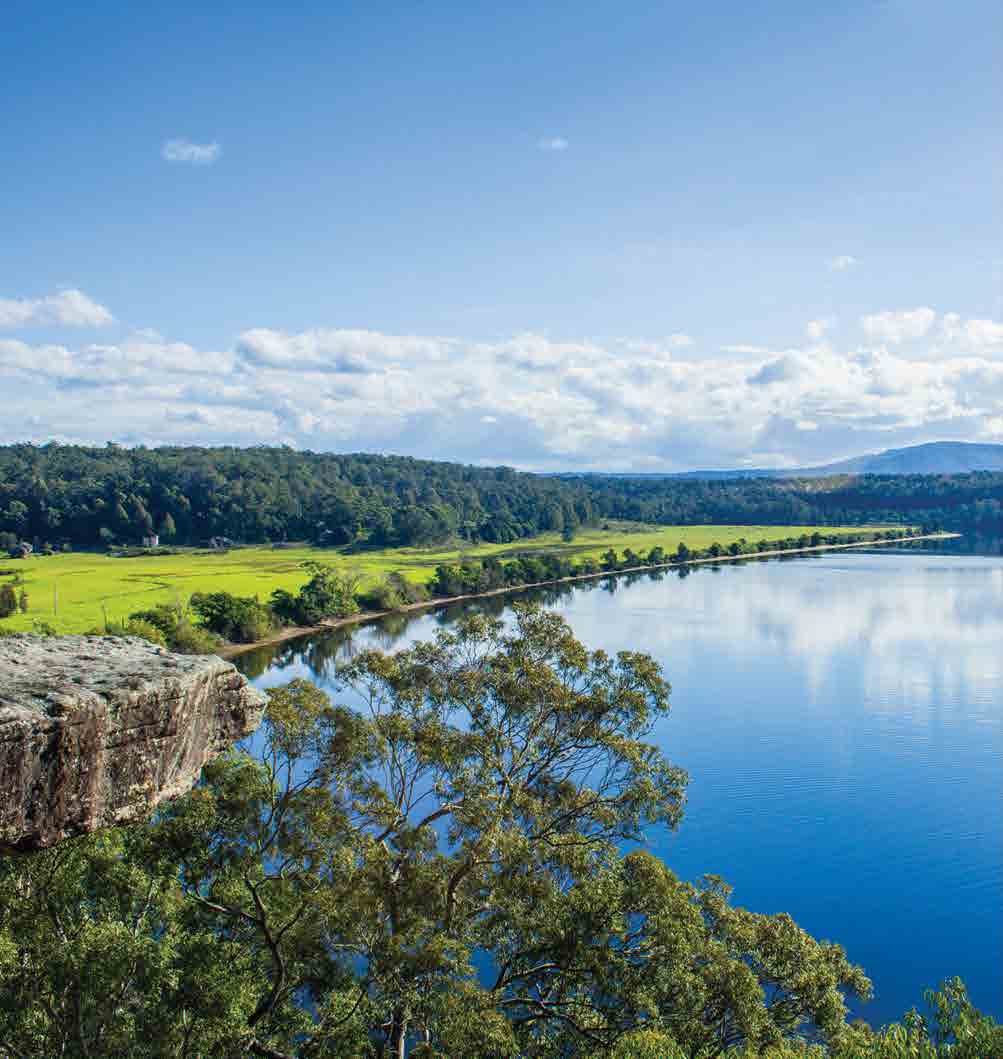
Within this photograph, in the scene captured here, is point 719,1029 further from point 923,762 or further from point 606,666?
point 923,762

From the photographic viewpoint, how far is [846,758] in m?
28.2

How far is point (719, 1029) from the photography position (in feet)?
32.0

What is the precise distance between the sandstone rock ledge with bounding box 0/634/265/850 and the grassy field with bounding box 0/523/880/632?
3484 cm

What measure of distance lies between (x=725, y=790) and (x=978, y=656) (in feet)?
73.1

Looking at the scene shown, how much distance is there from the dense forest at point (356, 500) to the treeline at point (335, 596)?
78.4ft

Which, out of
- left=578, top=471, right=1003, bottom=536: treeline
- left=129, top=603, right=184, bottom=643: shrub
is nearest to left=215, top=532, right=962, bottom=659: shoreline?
left=129, top=603, right=184, bottom=643: shrub

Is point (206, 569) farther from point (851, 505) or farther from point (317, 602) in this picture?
point (851, 505)

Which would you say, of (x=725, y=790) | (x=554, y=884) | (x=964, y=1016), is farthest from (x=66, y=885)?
(x=725, y=790)

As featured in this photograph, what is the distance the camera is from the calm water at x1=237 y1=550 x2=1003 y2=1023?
19.5 m

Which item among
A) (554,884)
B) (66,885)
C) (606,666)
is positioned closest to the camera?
(66,885)

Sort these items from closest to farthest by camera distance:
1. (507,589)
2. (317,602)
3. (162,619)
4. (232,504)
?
1. (162,619)
2. (317,602)
3. (507,589)
4. (232,504)

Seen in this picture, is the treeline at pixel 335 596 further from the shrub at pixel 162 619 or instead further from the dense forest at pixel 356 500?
the dense forest at pixel 356 500

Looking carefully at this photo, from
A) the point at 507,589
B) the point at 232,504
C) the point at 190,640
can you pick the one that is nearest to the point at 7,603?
the point at 190,640

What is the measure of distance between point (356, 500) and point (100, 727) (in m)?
101
